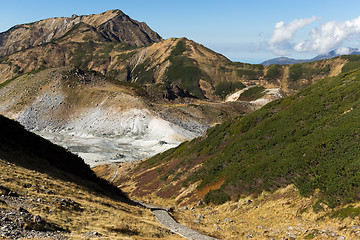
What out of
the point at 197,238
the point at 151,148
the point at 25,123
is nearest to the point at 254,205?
the point at 197,238

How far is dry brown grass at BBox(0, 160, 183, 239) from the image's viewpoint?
15.1 meters

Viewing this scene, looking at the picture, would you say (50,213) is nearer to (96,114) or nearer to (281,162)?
(281,162)

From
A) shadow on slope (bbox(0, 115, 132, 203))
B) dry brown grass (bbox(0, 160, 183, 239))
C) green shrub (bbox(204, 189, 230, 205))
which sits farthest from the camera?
green shrub (bbox(204, 189, 230, 205))

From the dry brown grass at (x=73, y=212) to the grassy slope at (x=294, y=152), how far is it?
41.6ft

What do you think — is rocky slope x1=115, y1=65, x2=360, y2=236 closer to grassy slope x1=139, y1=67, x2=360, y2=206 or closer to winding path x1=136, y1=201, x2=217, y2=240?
grassy slope x1=139, y1=67, x2=360, y2=206

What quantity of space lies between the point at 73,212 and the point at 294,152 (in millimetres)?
22801

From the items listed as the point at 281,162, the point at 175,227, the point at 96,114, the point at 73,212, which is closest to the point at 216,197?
the point at 175,227

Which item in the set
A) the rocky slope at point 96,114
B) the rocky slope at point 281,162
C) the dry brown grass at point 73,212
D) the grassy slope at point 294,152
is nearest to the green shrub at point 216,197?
the rocky slope at point 281,162

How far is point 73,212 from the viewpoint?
1705cm

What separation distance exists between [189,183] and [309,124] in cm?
1869

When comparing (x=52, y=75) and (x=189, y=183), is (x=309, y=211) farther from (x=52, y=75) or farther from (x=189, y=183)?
(x=52, y=75)

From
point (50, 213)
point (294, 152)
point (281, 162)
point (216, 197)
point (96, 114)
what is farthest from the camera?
point (96, 114)

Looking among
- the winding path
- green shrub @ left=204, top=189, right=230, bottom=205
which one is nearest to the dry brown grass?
the winding path

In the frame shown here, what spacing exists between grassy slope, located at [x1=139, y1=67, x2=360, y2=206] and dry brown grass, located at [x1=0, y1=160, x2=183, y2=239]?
41.6 feet
